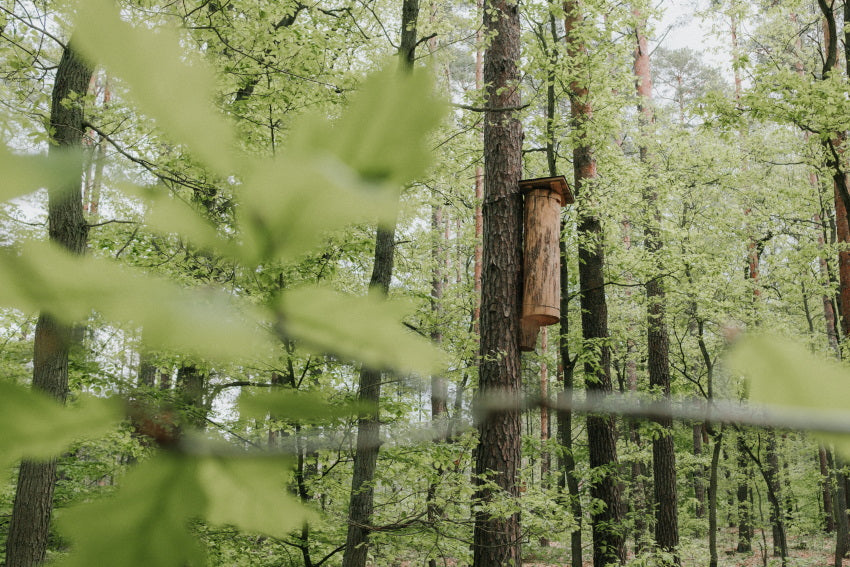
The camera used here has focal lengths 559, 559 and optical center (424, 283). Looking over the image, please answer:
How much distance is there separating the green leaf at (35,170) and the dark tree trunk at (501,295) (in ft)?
7.10

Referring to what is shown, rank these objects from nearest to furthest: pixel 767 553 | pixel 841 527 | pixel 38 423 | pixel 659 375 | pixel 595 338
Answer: pixel 38 423
pixel 595 338
pixel 659 375
pixel 841 527
pixel 767 553

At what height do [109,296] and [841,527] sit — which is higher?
[109,296]

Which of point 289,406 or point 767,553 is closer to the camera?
point 289,406

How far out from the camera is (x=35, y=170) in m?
0.20

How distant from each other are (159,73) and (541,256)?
895mm

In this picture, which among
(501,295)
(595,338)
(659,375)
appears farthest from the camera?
(659,375)

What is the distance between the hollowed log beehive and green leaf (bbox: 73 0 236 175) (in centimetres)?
86

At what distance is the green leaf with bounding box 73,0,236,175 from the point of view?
7.5 inches

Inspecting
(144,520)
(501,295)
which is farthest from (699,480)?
(144,520)

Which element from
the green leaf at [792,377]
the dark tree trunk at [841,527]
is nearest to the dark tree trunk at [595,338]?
the green leaf at [792,377]

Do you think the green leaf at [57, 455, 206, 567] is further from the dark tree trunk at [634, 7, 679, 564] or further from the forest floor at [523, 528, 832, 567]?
the forest floor at [523, 528, 832, 567]

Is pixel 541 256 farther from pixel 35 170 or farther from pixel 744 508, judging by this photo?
pixel 744 508

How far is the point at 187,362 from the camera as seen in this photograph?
9.9 inches

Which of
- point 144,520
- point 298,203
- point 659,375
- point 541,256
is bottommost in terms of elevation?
point 144,520
